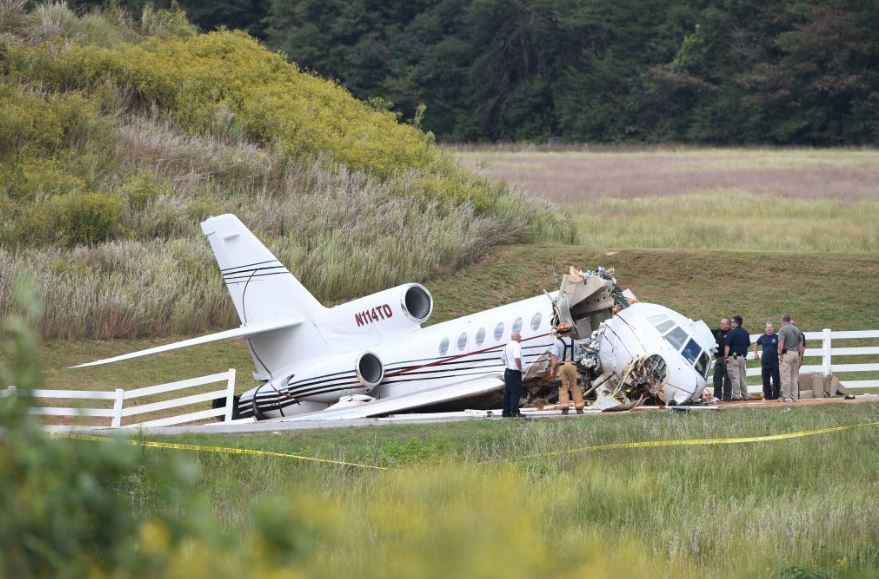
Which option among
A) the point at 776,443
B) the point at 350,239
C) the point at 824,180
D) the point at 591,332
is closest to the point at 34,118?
the point at 350,239

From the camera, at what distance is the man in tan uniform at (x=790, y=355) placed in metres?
24.2

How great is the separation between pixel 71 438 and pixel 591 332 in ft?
62.8

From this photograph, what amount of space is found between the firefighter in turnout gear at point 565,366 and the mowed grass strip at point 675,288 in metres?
10.9

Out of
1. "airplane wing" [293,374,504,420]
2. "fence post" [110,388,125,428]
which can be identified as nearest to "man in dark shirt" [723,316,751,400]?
"airplane wing" [293,374,504,420]

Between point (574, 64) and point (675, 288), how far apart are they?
217 ft

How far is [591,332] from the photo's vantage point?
2391cm

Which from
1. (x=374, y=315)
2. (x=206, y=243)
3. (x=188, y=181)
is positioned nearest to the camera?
(x=374, y=315)

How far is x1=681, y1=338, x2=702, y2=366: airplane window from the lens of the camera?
2245cm

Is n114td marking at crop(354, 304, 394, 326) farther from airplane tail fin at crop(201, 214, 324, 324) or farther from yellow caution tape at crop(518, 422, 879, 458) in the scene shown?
yellow caution tape at crop(518, 422, 879, 458)

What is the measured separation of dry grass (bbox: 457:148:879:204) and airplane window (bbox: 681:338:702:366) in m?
24.3

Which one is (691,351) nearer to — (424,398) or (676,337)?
(676,337)

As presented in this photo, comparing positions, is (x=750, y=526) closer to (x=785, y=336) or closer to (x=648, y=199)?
(x=785, y=336)

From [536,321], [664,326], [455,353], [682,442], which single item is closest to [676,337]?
[664,326]

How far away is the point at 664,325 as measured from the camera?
892 inches
